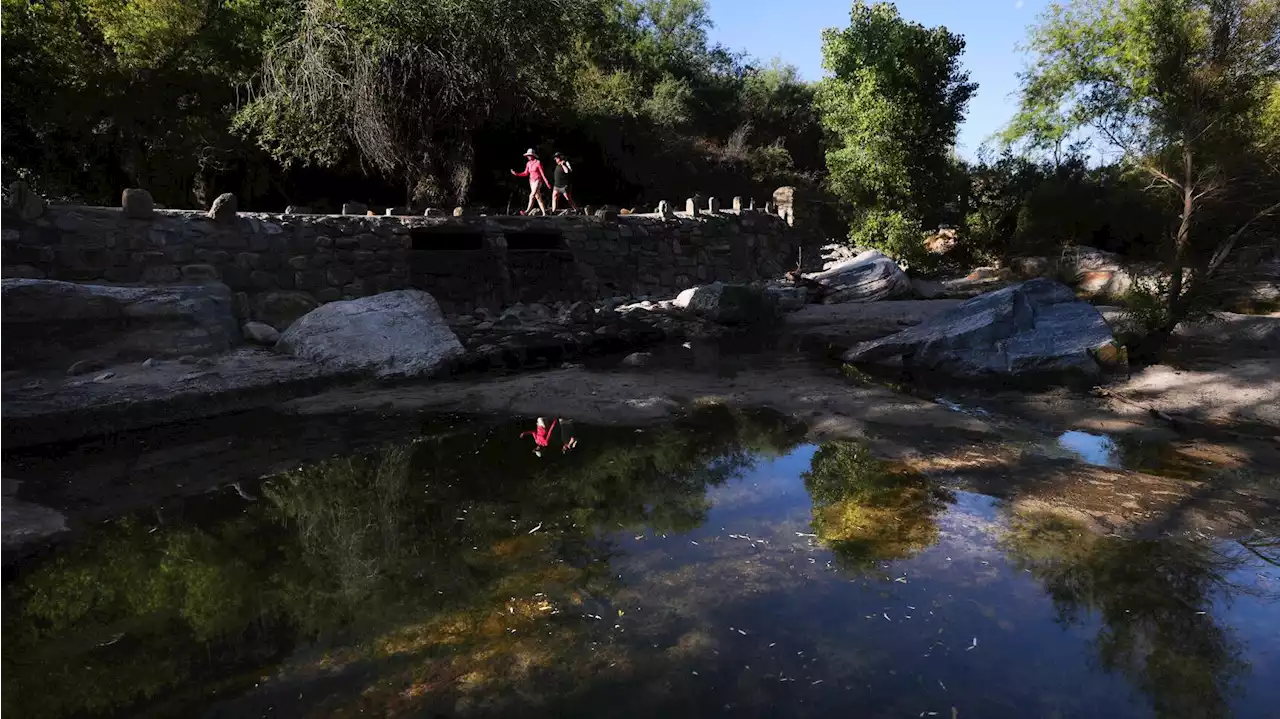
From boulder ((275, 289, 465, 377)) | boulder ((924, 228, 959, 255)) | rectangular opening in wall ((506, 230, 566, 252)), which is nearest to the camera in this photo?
boulder ((275, 289, 465, 377))

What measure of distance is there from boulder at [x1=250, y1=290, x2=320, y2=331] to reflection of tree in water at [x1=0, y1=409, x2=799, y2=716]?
4.59 meters

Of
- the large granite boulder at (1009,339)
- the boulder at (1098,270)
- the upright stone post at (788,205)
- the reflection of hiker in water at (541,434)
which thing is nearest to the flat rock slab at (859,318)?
the large granite boulder at (1009,339)

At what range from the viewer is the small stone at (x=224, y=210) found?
878 centimetres

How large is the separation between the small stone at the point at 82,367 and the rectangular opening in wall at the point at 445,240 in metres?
4.68

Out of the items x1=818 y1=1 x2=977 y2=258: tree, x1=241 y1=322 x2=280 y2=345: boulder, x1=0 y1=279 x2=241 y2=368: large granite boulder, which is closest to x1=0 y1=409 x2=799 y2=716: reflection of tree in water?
x1=0 y1=279 x2=241 y2=368: large granite boulder

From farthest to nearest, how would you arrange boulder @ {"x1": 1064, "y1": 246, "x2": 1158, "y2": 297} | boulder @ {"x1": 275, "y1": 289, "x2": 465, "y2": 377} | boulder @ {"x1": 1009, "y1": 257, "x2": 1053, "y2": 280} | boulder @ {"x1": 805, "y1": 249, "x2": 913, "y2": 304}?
1. boulder @ {"x1": 1009, "y1": 257, "x2": 1053, "y2": 280}
2. boulder @ {"x1": 805, "y1": 249, "x2": 913, "y2": 304}
3. boulder @ {"x1": 1064, "y1": 246, "x2": 1158, "y2": 297}
4. boulder @ {"x1": 275, "y1": 289, "x2": 465, "y2": 377}

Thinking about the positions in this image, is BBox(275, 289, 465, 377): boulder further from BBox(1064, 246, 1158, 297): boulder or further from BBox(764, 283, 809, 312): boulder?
BBox(1064, 246, 1158, 297): boulder

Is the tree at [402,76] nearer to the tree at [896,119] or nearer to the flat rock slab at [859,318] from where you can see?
the flat rock slab at [859,318]

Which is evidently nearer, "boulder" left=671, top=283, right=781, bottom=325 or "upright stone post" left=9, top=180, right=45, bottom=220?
"upright stone post" left=9, top=180, right=45, bottom=220

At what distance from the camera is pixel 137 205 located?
8.20 m

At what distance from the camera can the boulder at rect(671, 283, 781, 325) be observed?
12205 mm

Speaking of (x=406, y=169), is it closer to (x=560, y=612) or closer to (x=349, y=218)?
(x=349, y=218)

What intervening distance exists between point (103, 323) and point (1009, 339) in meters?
9.67

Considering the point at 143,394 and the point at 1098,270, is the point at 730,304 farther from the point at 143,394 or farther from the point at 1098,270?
the point at 1098,270
